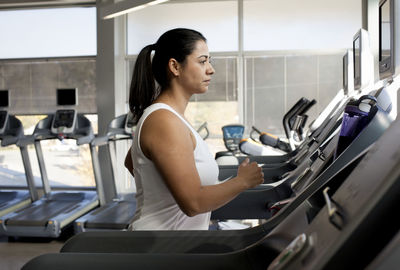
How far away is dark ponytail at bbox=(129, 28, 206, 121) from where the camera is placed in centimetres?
166

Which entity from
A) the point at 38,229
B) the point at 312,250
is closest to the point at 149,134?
the point at 312,250

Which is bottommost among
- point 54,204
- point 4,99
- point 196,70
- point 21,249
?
point 21,249

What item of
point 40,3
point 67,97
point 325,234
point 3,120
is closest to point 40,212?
point 3,120

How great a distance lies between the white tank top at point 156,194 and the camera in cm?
152

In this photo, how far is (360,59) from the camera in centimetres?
254

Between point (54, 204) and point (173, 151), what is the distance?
460 centimetres

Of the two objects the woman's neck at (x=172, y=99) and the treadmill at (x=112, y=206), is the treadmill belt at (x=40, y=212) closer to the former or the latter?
the treadmill at (x=112, y=206)

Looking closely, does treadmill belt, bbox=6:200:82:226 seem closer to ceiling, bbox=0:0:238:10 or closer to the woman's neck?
ceiling, bbox=0:0:238:10

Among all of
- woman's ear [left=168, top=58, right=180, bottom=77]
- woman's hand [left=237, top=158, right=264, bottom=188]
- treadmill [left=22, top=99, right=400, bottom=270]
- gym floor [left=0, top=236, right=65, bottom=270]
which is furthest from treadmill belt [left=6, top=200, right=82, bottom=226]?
treadmill [left=22, top=99, right=400, bottom=270]

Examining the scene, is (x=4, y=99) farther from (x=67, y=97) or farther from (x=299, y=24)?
(x=299, y=24)

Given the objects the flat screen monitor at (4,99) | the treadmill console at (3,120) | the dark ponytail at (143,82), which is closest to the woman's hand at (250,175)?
the dark ponytail at (143,82)

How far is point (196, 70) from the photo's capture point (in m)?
1.67

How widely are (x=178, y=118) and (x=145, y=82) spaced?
33 cm

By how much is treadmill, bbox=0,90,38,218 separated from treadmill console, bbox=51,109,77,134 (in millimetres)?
489
